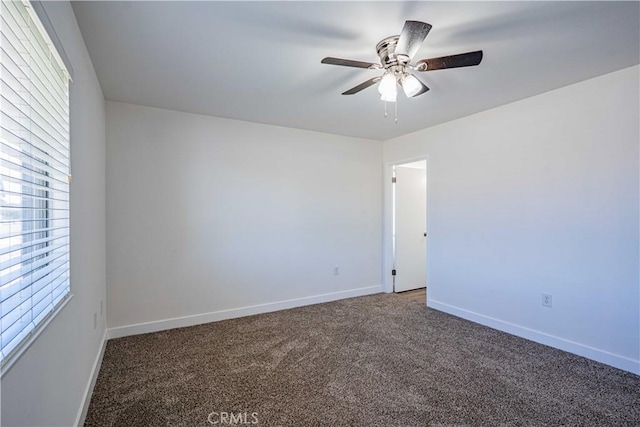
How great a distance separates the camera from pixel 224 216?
3.62 m

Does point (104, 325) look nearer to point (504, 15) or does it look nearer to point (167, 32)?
point (167, 32)

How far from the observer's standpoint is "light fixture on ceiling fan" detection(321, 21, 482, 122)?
1634 millimetres

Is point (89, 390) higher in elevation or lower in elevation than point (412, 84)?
lower

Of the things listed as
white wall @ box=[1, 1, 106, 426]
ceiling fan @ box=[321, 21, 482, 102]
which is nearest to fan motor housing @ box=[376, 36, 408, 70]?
ceiling fan @ box=[321, 21, 482, 102]

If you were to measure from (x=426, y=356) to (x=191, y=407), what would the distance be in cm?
186

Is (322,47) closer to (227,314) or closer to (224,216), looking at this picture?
(224,216)

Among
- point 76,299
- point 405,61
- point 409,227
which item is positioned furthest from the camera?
point 409,227

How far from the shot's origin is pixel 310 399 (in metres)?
2.08

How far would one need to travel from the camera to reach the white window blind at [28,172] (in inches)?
38.6

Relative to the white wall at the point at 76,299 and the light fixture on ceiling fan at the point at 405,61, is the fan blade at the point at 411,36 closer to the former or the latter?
the light fixture on ceiling fan at the point at 405,61

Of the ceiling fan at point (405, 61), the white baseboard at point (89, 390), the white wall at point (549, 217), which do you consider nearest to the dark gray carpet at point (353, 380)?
the white baseboard at point (89, 390)

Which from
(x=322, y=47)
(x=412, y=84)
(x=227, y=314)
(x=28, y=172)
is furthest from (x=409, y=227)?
(x=28, y=172)

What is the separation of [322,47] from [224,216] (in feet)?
7.26

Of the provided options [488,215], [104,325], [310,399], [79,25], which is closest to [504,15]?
[488,215]
